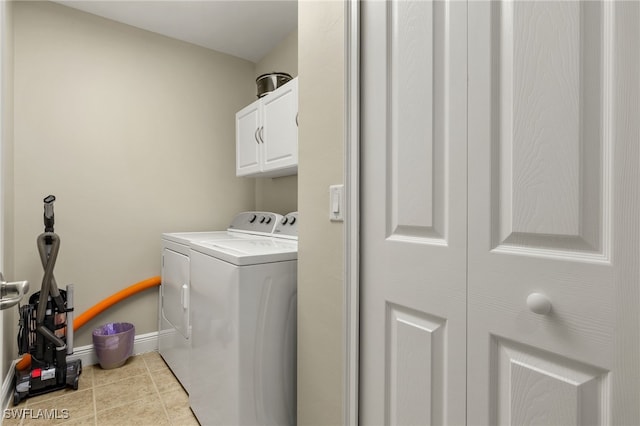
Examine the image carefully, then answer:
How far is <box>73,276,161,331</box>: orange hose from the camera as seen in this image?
2.29 m

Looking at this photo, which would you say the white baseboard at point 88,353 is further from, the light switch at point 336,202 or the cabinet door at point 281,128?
the light switch at point 336,202

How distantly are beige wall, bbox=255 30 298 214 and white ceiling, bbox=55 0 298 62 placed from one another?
89mm

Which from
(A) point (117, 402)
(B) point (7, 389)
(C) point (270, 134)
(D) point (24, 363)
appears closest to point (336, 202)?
(C) point (270, 134)

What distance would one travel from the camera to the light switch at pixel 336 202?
113 centimetres

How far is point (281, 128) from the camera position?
2.08 m

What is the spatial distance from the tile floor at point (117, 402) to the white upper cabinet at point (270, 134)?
5.00ft

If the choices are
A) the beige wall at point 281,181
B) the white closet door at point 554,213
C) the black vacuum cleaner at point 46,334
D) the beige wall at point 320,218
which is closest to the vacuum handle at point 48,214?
the black vacuum cleaner at point 46,334

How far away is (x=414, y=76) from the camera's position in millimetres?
928

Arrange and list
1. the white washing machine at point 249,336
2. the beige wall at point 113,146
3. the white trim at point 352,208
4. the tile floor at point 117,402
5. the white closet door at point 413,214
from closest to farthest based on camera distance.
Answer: the white closet door at point 413,214 → the white trim at point 352,208 → the white washing machine at point 249,336 → the tile floor at point 117,402 → the beige wall at point 113,146

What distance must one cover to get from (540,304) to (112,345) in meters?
2.54

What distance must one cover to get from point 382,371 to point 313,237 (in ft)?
1.72

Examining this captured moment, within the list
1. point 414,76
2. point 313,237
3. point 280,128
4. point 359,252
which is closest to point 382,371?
point 359,252

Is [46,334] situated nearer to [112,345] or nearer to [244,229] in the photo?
[112,345]

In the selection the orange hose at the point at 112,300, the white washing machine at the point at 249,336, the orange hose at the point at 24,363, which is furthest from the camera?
the orange hose at the point at 112,300
